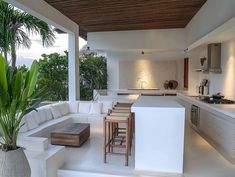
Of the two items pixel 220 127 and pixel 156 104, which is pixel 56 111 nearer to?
pixel 156 104

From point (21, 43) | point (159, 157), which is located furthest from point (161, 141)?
point (21, 43)

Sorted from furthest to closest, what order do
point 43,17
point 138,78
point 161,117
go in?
point 138,78 < point 43,17 < point 161,117

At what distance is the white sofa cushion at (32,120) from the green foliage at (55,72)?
3206 mm

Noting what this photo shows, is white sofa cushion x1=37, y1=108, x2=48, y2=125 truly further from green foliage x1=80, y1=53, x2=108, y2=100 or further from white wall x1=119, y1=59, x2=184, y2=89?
white wall x1=119, y1=59, x2=184, y2=89

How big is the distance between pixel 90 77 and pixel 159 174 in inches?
290

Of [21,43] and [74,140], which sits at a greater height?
[21,43]

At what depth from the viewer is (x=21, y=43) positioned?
18.5 feet

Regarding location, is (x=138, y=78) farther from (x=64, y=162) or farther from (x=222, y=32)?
(x=64, y=162)

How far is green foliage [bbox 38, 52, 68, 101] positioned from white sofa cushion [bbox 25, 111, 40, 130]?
10.5 feet

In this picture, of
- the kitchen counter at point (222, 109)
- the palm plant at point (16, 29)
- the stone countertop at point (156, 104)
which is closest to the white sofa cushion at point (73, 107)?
the palm plant at point (16, 29)

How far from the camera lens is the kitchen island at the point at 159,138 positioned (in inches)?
119

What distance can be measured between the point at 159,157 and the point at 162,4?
4.01 meters

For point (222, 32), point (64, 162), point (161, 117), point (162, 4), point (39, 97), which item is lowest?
point (64, 162)

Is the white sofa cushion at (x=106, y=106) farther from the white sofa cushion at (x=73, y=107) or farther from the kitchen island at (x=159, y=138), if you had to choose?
the kitchen island at (x=159, y=138)
